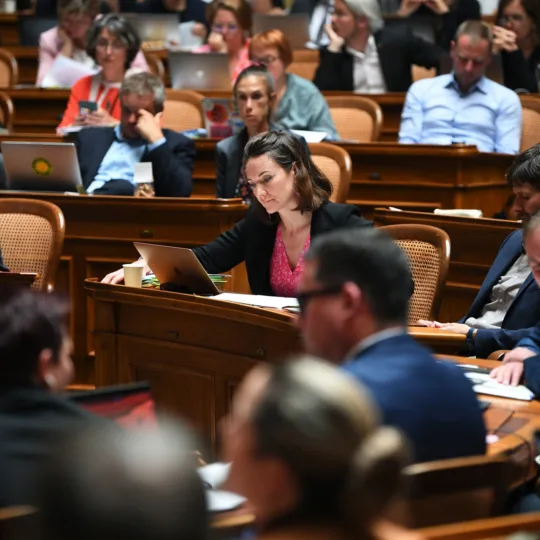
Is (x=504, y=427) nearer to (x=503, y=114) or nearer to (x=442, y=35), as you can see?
(x=503, y=114)

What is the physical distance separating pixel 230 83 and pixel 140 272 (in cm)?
357

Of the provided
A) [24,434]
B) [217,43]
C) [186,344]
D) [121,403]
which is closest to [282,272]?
[186,344]

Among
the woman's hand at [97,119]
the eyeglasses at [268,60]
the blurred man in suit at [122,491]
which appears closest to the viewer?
the blurred man in suit at [122,491]

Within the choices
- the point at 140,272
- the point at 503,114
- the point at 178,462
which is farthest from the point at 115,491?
the point at 503,114

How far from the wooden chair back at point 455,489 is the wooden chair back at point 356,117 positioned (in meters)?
4.77

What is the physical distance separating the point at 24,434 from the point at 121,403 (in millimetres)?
228

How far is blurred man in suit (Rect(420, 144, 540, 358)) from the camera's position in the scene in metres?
3.58

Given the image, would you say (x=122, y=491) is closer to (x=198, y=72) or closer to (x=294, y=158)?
(x=294, y=158)

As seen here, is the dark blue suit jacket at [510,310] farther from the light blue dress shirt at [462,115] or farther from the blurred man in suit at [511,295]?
the light blue dress shirt at [462,115]

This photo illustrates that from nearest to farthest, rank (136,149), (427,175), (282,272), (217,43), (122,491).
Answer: (122,491) → (282,272) → (136,149) → (427,175) → (217,43)

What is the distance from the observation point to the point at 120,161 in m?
5.86

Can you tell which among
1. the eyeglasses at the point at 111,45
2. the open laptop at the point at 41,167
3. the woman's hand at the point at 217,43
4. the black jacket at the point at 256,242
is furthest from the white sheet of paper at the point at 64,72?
the black jacket at the point at 256,242

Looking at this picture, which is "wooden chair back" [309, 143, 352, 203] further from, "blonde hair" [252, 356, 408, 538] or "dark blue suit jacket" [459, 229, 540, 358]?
"blonde hair" [252, 356, 408, 538]

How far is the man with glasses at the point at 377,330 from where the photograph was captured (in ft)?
6.83
